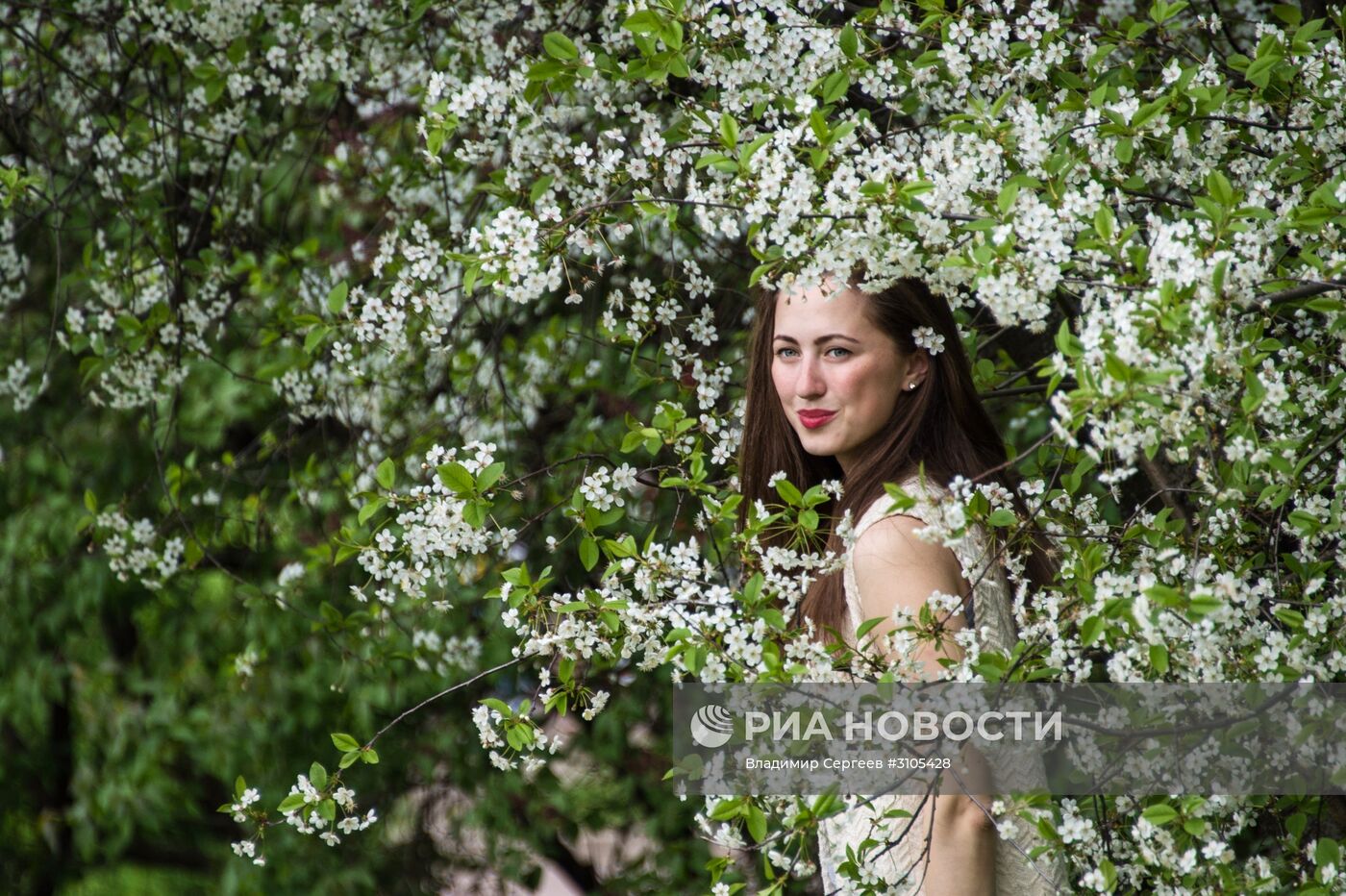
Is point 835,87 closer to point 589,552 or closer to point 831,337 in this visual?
point 831,337

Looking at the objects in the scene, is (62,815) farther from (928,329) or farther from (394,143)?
(928,329)

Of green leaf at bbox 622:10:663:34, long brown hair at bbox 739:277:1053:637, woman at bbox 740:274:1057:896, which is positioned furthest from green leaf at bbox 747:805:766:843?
green leaf at bbox 622:10:663:34

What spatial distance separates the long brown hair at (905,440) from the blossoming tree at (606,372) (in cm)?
9

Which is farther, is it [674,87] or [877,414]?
[674,87]

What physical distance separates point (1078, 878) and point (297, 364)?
2.27 meters

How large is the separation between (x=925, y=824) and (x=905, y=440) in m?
0.60

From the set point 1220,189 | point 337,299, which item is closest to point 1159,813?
point 1220,189

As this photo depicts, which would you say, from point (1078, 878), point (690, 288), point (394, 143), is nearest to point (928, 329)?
point (690, 288)

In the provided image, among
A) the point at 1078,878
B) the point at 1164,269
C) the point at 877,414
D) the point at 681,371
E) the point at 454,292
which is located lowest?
the point at 1078,878

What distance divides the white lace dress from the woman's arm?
30 mm

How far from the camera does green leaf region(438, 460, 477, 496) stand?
209 cm

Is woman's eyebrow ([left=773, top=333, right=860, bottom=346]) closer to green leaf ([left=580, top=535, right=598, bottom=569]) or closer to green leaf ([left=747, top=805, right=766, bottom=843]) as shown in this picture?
green leaf ([left=580, top=535, right=598, bottom=569])

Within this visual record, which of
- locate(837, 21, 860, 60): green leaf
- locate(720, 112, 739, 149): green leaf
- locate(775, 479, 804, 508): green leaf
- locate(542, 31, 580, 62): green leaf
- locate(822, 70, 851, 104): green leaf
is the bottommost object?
locate(775, 479, 804, 508): green leaf

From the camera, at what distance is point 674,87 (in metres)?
2.89
